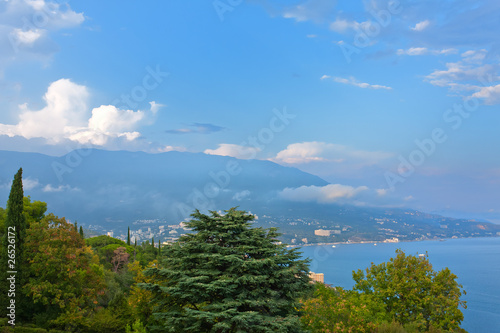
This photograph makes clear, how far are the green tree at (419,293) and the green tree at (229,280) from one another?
8152mm

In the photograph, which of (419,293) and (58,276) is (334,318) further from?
(58,276)

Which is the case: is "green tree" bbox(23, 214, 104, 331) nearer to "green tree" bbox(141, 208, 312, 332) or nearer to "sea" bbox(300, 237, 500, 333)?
"green tree" bbox(141, 208, 312, 332)

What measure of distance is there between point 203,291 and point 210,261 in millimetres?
1182

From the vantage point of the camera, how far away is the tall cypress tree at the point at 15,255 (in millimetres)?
21781

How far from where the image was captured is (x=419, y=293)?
21297 millimetres

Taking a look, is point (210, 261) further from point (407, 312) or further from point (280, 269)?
point (407, 312)

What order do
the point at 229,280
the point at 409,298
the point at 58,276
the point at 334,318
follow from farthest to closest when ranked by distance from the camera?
the point at 58,276 < the point at 409,298 < the point at 334,318 < the point at 229,280

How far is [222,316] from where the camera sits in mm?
14047

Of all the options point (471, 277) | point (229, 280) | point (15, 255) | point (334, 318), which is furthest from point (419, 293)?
point (471, 277)

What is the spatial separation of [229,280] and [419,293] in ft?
40.7

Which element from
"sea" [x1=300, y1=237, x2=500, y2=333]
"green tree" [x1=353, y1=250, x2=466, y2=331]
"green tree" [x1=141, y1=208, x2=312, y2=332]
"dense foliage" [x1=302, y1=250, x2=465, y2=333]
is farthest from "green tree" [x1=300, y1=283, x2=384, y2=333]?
"sea" [x1=300, y1=237, x2=500, y2=333]

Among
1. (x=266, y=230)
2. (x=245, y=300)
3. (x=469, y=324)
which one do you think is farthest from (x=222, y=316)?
(x=469, y=324)

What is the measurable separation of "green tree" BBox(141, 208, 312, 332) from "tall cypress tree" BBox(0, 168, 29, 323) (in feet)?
32.5

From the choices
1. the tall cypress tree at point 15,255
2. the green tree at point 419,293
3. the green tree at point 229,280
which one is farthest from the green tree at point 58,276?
the green tree at point 419,293
